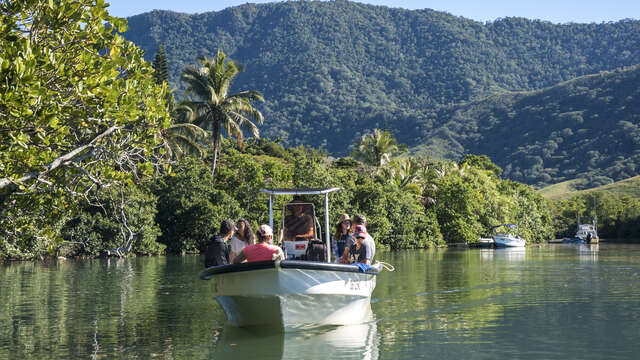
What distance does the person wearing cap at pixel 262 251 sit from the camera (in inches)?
580

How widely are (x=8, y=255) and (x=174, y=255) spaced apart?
13187mm

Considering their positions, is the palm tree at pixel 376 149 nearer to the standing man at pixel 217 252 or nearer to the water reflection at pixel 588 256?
the water reflection at pixel 588 256

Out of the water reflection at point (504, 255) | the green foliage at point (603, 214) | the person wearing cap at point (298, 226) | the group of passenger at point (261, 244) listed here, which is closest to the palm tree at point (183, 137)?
the water reflection at point (504, 255)

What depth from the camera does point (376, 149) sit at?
273 feet

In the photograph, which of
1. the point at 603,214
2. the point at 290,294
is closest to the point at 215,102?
the point at 290,294

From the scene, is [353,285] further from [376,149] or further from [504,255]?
[376,149]

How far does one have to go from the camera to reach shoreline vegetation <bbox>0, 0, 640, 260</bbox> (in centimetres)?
1275

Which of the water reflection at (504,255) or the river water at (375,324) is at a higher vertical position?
the river water at (375,324)

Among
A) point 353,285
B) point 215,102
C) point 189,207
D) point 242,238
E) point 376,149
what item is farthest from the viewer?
point 376,149

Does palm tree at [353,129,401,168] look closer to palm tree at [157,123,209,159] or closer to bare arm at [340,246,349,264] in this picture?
palm tree at [157,123,209,159]

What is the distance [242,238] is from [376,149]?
6805 centimetres

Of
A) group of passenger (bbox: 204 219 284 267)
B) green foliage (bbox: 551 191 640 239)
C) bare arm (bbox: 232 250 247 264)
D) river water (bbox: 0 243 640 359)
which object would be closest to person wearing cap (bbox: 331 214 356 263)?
river water (bbox: 0 243 640 359)

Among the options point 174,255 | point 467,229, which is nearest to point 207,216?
point 174,255

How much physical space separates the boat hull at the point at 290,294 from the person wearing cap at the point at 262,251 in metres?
0.36
